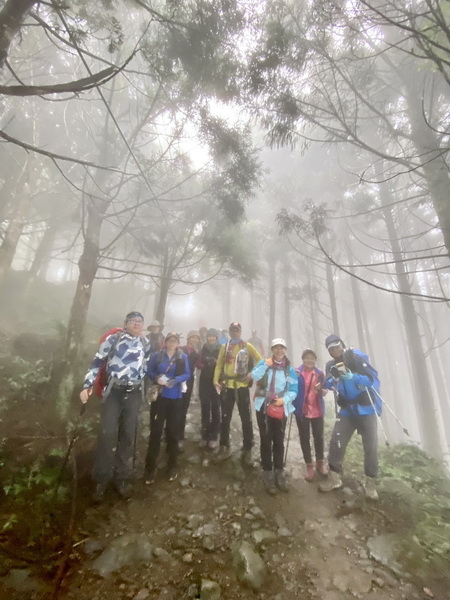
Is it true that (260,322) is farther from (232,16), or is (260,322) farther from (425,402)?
(232,16)

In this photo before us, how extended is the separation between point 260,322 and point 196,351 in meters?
21.0

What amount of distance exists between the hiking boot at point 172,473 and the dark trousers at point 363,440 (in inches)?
110

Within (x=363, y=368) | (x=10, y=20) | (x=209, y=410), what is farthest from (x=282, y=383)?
(x=10, y=20)

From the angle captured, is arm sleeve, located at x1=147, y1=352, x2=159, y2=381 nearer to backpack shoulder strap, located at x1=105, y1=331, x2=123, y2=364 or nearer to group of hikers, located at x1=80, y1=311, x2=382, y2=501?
group of hikers, located at x1=80, y1=311, x2=382, y2=501

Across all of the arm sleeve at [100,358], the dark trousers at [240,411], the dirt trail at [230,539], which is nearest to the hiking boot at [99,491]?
the dirt trail at [230,539]

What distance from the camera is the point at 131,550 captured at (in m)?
3.42

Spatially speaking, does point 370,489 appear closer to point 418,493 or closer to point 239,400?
point 418,493

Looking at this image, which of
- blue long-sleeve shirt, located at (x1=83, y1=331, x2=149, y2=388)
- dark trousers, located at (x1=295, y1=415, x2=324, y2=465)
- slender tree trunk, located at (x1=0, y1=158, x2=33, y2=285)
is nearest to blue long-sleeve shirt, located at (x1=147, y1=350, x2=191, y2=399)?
blue long-sleeve shirt, located at (x1=83, y1=331, x2=149, y2=388)

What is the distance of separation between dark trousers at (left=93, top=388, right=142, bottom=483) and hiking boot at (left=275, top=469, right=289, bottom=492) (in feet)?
7.94

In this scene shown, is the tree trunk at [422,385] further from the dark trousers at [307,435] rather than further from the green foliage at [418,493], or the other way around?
the dark trousers at [307,435]

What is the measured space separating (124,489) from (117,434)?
78 centimetres

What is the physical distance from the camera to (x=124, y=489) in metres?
4.47

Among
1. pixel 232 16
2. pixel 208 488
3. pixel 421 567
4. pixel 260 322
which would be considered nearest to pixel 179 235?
pixel 232 16

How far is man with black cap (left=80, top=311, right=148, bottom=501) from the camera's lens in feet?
14.5
